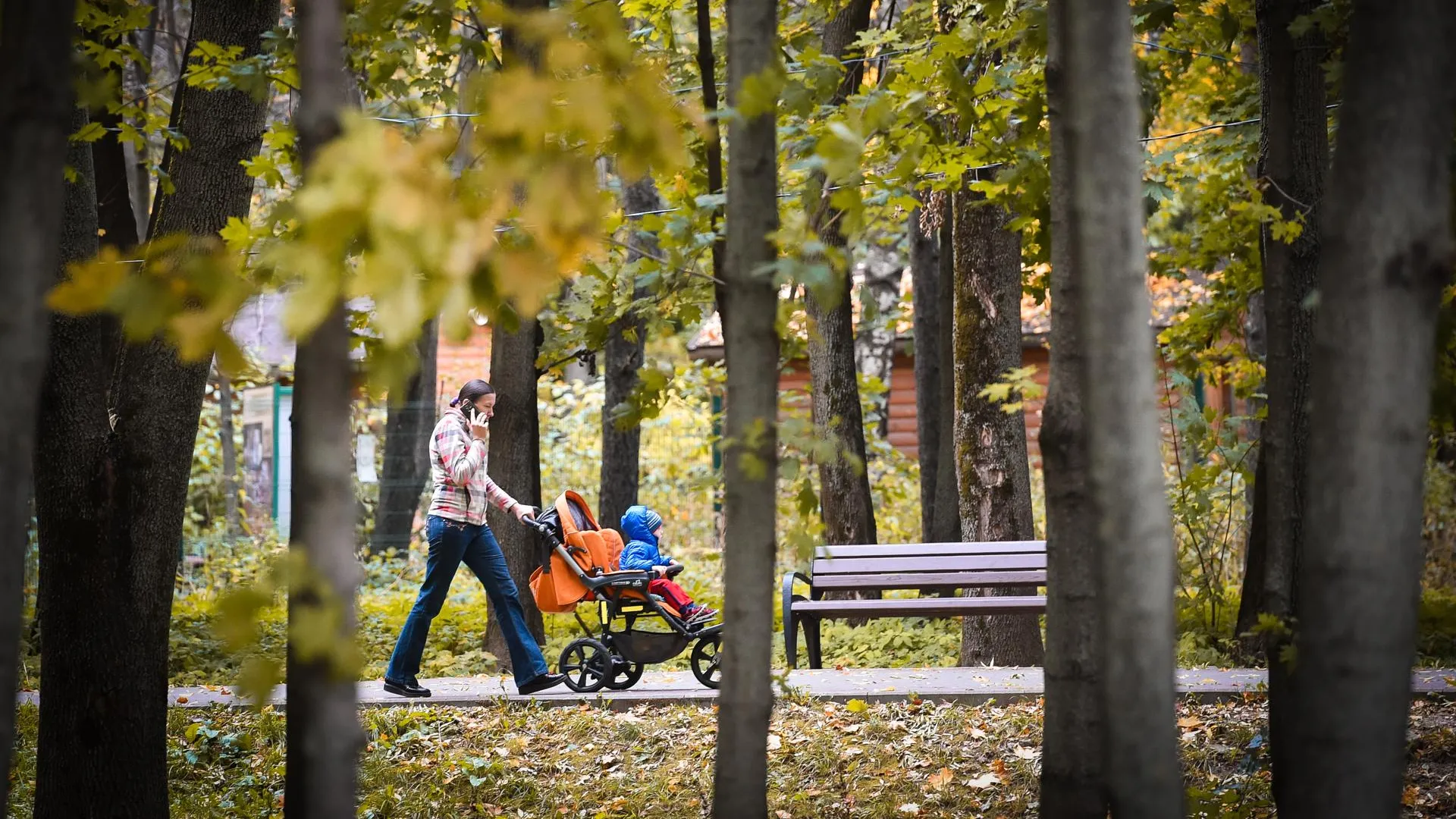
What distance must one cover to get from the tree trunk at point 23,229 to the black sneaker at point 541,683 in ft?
17.8

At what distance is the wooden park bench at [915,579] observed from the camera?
8.81m

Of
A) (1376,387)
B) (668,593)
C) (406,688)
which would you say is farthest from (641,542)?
(1376,387)

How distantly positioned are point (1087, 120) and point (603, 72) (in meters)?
1.09

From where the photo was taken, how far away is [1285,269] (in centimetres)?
A: 444

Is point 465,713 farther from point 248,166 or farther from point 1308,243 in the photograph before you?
point 1308,243

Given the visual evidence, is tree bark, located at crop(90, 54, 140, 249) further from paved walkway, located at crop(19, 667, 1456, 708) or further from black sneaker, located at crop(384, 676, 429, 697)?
black sneaker, located at crop(384, 676, 429, 697)

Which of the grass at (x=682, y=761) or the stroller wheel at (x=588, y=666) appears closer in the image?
the grass at (x=682, y=761)

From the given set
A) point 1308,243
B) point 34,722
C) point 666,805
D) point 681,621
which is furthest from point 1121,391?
point 34,722

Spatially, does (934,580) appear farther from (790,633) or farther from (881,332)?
(881,332)

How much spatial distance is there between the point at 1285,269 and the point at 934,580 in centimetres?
525

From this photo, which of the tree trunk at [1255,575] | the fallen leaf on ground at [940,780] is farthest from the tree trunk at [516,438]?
the tree trunk at [1255,575]

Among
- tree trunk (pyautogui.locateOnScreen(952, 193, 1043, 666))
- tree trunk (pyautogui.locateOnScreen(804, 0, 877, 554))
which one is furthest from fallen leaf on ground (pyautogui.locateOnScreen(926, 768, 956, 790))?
tree trunk (pyautogui.locateOnScreen(804, 0, 877, 554))

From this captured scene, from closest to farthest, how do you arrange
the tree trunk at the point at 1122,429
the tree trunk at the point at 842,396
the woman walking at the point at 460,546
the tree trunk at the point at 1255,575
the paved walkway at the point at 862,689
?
the tree trunk at the point at 1122,429 < the paved walkway at the point at 862,689 < the woman walking at the point at 460,546 < the tree trunk at the point at 1255,575 < the tree trunk at the point at 842,396

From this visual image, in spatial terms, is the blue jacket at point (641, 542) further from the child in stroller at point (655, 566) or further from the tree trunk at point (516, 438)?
the tree trunk at point (516, 438)
